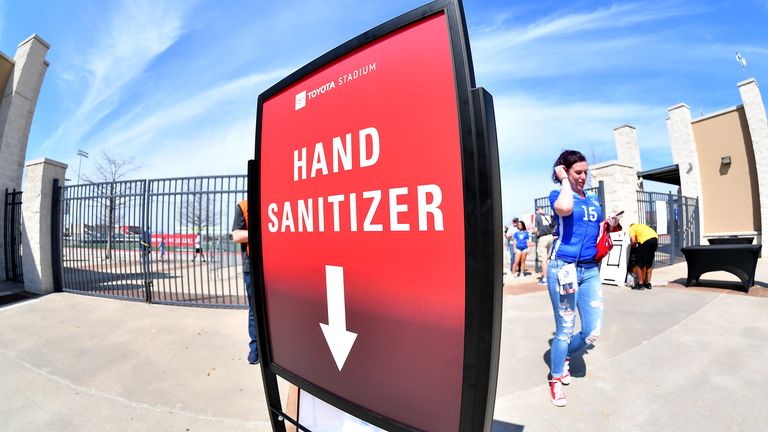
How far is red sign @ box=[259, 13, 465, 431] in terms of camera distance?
0.88 m

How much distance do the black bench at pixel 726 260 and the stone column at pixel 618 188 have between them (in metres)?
1.77

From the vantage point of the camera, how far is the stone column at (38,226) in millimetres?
7395

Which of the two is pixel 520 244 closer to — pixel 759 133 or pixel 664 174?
pixel 759 133

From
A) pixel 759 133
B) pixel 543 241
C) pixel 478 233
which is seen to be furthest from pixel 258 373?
pixel 759 133

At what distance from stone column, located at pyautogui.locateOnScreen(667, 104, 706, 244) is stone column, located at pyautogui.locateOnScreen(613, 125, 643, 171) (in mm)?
1719

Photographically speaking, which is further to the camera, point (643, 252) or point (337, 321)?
point (643, 252)

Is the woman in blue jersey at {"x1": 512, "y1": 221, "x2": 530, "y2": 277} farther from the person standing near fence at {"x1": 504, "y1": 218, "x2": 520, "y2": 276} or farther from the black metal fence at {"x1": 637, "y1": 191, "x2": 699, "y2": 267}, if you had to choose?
the black metal fence at {"x1": 637, "y1": 191, "x2": 699, "y2": 267}

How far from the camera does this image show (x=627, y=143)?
19.1 metres

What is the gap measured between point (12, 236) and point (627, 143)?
86.0ft

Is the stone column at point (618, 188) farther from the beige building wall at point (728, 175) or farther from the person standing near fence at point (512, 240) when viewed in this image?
the beige building wall at point (728, 175)

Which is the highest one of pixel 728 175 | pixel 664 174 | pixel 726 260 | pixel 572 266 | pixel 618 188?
pixel 664 174

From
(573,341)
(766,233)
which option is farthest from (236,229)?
(766,233)

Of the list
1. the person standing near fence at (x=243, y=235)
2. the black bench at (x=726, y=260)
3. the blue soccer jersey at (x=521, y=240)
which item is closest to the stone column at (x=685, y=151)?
the black bench at (x=726, y=260)

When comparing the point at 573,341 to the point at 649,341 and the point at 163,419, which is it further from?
the point at 163,419
